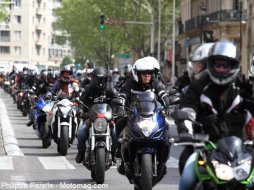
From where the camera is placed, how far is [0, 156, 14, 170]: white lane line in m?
14.1

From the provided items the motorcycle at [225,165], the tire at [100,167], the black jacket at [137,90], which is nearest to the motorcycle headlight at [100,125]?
the tire at [100,167]

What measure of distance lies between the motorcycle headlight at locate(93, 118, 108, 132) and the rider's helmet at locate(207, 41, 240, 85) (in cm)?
520

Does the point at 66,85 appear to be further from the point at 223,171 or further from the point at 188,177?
the point at 223,171

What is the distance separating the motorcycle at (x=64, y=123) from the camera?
54.9 ft

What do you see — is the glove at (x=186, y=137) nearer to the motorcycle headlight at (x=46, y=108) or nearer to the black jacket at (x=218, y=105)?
the black jacket at (x=218, y=105)

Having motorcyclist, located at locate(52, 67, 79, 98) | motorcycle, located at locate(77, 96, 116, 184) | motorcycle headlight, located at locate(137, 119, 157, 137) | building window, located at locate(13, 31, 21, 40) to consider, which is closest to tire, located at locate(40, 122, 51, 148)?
motorcyclist, located at locate(52, 67, 79, 98)

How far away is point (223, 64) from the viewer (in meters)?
7.34

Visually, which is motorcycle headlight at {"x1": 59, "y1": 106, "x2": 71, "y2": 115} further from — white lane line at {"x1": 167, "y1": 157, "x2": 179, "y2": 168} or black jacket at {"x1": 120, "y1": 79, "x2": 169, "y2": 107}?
black jacket at {"x1": 120, "y1": 79, "x2": 169, "y2": 107}

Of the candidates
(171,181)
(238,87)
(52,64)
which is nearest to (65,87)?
(171,181)

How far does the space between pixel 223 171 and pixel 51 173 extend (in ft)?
23.0

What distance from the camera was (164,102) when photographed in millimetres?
11711

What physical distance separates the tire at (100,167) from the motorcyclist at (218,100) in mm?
4513

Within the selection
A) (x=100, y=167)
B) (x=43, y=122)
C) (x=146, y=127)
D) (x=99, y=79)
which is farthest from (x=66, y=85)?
(x=146, y=127)

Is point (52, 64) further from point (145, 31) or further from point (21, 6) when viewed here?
point (145, 31)
